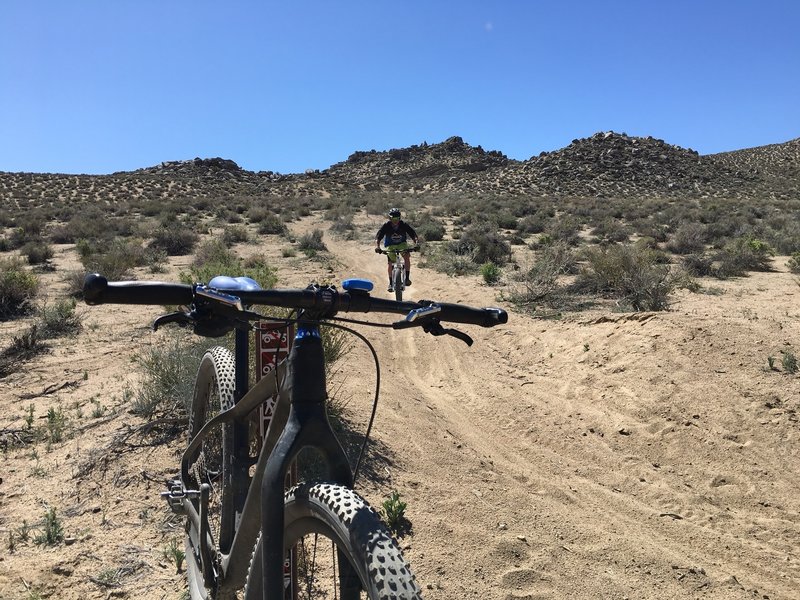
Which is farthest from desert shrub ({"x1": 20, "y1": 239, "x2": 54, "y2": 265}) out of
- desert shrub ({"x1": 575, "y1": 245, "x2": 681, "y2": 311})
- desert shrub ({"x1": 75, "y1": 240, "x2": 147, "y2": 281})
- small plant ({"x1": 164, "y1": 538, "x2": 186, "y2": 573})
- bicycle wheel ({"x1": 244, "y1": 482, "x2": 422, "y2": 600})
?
bicycle wheel ({"x1": 244, "y1": 482, "x2": 422, "y2": 600})

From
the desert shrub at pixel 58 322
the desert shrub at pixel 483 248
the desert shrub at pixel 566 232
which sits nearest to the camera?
the desert shrub at pixel 58 322

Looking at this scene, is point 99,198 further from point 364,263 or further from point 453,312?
point 453,312

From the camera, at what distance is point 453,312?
193 cm

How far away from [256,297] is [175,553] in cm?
228

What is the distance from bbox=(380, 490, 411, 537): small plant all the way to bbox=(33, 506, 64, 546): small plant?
6.62ft

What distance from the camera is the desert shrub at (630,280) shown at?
30.1 ft

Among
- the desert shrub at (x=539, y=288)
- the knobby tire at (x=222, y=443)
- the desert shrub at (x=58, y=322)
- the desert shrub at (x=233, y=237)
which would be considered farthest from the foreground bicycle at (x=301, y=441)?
the desert shrub at (x=233, y=237)

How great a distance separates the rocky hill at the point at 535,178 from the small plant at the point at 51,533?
125 feet

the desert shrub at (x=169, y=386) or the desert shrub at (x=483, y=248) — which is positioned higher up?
the desert shrub at (x=483, y=248)

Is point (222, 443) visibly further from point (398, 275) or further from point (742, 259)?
point (742, 259)

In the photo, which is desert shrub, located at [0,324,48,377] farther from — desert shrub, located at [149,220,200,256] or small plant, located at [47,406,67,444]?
desert shrub, located at [149,220,200,256]

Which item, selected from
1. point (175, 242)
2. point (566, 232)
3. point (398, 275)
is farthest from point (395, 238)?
point (566, 232)

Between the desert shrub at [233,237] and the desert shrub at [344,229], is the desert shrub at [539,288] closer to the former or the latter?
the desert shrub at [233,237]

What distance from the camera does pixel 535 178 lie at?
176 ft
